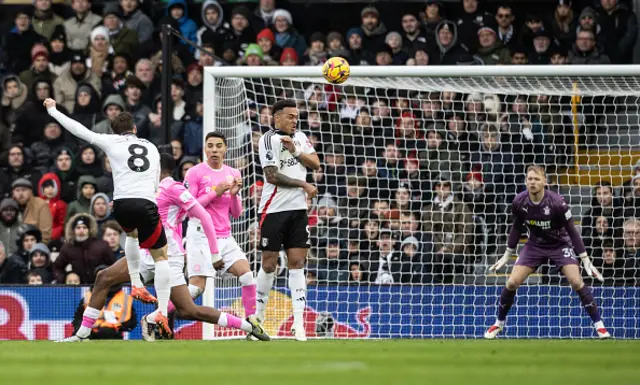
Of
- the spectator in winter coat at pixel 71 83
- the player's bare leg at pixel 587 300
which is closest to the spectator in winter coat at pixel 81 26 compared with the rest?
the spectator in winter coat at pixel 71 83

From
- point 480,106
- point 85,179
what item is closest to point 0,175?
point 85,179

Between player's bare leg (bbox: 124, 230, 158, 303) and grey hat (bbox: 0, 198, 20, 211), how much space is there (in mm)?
6081

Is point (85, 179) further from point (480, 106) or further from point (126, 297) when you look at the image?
point (480, 106)

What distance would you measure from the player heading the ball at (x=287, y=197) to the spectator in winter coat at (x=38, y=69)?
7.91 meters

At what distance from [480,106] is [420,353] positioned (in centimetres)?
850

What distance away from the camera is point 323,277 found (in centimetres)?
1586

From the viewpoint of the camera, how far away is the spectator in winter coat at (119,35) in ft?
61.2

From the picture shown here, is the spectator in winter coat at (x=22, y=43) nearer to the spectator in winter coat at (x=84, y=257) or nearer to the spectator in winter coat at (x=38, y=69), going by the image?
the spectator in winter coat at (x=38, y=69)

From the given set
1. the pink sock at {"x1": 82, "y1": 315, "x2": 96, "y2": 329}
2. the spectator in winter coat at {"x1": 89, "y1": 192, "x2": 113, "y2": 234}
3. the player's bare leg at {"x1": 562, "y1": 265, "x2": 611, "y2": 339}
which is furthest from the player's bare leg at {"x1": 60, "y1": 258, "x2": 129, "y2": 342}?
the player's bare leg at {"x1": 562, "y1": 265, "x2": 611, "y2": 339}

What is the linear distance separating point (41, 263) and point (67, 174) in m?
1.96

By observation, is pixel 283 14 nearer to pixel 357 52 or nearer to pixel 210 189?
pixel 357 52

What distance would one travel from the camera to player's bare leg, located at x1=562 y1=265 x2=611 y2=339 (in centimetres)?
1365

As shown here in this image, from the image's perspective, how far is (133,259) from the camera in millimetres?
10930

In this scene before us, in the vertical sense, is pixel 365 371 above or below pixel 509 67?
below
